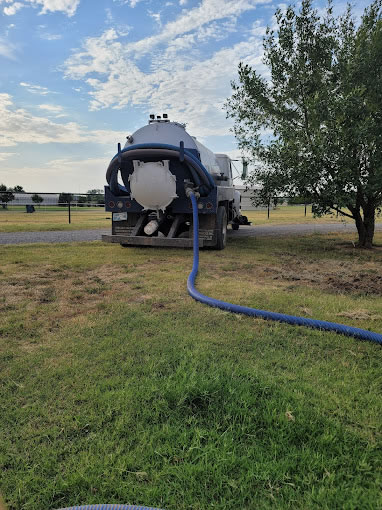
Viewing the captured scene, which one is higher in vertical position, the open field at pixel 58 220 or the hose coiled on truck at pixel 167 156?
the hose coiled on truck at pixel 167 156

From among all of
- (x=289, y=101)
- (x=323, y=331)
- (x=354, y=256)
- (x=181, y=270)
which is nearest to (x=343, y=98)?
(x=289, y=101)

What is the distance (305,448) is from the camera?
179cm

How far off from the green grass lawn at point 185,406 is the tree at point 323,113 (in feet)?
15.5

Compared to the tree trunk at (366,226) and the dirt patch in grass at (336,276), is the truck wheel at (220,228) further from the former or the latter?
the tree trunk at (366,226)

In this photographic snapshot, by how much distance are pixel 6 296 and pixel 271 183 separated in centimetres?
682

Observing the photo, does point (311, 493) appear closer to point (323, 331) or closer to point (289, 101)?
point (323, 331)

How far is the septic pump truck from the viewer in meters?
7.26

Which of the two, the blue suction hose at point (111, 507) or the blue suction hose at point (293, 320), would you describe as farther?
the blue suction hose at point (293, 320)

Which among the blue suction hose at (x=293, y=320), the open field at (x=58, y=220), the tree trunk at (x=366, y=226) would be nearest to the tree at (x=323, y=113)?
the tree trunk at (x=366, y=226)

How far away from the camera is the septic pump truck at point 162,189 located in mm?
7258

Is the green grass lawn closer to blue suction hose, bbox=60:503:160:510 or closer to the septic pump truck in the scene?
blue suction hose, bbox=60:503:160:510

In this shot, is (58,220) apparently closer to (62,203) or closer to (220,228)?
(62,203)

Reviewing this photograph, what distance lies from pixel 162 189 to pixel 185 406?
18.8 ft

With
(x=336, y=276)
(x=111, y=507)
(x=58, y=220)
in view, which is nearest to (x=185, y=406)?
(x=111, y=507)
